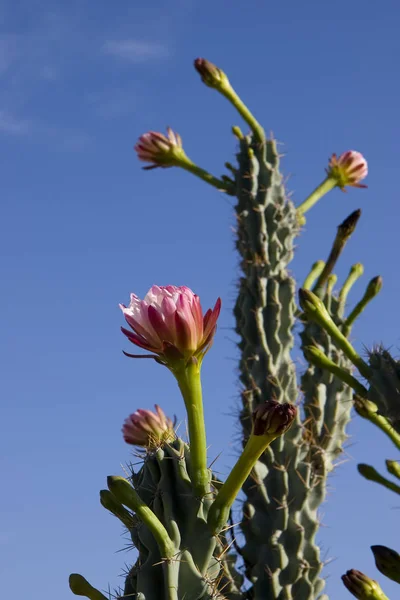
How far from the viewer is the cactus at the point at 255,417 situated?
197 centimetres

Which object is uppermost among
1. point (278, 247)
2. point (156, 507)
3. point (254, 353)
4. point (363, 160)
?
point (363, 160)

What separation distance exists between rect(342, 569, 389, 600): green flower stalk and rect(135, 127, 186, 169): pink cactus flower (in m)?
3.27

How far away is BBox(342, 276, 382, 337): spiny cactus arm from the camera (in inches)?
170

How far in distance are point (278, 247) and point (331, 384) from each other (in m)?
0.78

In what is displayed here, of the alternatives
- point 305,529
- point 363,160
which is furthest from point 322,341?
point 363,160

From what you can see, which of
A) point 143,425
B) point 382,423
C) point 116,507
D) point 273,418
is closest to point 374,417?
point 382,423

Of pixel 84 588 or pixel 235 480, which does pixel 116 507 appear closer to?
pixel 84 588

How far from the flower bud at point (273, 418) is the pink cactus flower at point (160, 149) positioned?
3.65m

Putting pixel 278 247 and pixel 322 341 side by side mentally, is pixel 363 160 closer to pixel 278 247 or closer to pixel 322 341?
pixel 278 247

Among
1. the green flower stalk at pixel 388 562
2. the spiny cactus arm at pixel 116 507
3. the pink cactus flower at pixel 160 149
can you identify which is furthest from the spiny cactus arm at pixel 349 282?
the spiny cactus arm at pixel 116 507

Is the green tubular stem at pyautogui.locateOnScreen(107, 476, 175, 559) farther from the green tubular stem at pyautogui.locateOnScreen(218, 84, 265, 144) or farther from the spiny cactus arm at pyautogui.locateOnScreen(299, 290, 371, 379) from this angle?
the green tubular stem at pyautogui.locateOnScreen(218, 84, 265, 144)

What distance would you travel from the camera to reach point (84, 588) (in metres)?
2.09

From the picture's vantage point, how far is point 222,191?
515cm

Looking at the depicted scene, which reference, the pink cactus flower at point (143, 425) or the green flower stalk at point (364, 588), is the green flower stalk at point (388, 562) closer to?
the green flower stalk at point (364, 588)
